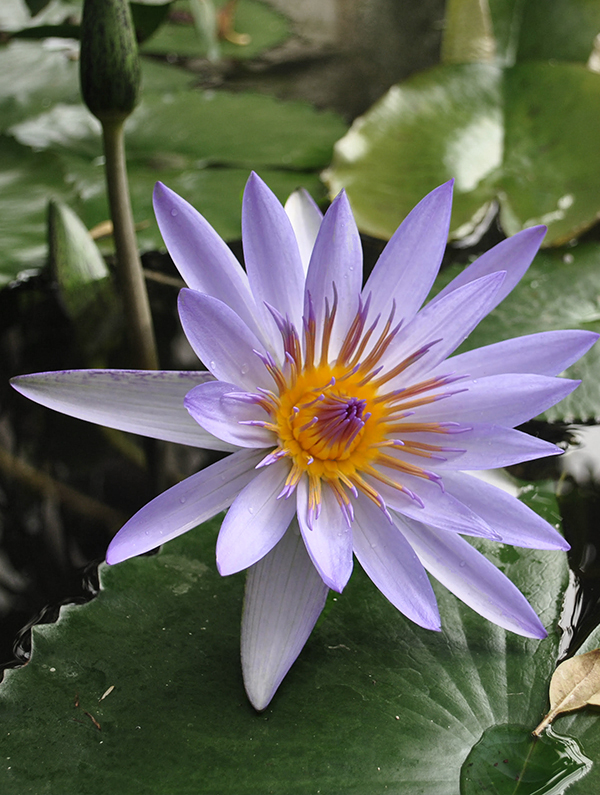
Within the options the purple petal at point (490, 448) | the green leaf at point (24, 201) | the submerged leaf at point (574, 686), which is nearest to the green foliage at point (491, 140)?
the green leaf at point (24, 201)

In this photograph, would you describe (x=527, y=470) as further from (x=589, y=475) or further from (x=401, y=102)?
(x=401, y=102)

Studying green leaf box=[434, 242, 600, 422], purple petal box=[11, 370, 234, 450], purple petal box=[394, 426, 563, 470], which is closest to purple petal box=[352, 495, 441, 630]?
purple petal box=[394, 426, 563, 470]

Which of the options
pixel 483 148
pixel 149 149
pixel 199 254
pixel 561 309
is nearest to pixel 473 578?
pixel 199 254

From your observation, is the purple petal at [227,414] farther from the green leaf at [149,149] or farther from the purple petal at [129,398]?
the green leaf at [149,149]

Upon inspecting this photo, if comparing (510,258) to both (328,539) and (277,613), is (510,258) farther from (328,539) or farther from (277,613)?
(277,613)

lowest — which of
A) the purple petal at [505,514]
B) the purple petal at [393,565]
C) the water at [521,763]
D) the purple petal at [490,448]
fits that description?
the water at [521,763]

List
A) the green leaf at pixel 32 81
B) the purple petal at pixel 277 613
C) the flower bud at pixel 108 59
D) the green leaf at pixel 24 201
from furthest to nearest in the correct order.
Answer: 1. the green leaf at pixel 32 81
2. the green leaf at pixel 24 201
3. the flower bud at pixel 108 59
4. the purple petal at pixel 277 613

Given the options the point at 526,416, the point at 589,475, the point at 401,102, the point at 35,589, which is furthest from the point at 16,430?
the point at 401,102
